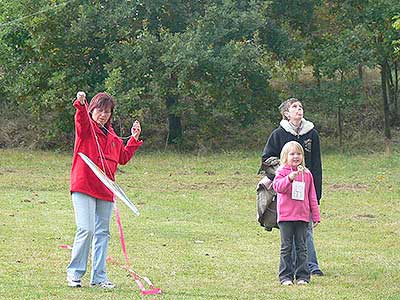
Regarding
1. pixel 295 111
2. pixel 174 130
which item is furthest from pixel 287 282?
pixel 174 130

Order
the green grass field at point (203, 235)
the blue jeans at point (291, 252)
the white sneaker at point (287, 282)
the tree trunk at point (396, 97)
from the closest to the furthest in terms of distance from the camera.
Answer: the green grass field at point (203, 235)
the white sneaker at point (287, 282)
the blue jeans at point (291, 252)
the tree trunk at point (396, 97)

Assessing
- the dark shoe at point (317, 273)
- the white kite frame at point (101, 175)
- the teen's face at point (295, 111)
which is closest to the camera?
the white kite frame at point (101, 175)

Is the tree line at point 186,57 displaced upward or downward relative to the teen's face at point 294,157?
upward

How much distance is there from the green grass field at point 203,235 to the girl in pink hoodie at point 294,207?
0.70 feet

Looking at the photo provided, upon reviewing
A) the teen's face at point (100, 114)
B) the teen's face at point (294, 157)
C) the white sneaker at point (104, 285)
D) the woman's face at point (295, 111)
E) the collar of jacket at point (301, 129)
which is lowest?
the white sneaker at point (104, 285)

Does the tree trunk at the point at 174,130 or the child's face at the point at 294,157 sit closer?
the child's face at the point at 294,157

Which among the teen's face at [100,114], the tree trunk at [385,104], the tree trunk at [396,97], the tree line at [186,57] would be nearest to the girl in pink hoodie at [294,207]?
the teen's face at [100,114]

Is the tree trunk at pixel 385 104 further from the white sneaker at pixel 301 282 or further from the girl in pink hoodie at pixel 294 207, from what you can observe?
the white sneaker at pixel 301 282

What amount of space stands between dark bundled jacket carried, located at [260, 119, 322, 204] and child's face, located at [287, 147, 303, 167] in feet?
1.44

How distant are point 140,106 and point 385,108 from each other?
8.14 m

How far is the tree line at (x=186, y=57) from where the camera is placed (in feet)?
80.2

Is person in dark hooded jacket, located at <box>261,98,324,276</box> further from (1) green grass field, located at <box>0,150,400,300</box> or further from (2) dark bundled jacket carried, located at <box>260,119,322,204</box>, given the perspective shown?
(1) green grass field, located at <box>0,150,400,300</box>

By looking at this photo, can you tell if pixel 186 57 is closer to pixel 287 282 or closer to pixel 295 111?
pixel 295 111

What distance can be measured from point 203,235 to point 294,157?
153 inches
